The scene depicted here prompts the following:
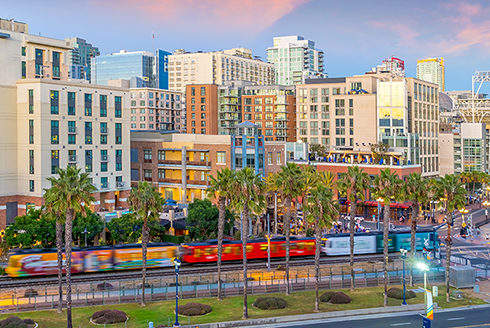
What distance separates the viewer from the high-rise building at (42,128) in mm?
86875

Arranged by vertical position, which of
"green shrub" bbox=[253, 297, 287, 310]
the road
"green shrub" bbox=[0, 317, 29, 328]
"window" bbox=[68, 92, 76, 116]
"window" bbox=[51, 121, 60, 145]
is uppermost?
"window" bbox=[68, 92, 76, 116]

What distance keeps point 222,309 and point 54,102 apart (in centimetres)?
5207

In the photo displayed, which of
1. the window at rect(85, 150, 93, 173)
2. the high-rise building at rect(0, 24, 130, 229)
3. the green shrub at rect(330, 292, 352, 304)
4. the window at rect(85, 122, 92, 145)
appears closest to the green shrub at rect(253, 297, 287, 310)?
the green shrub at rect(330, 292, 352, 304)

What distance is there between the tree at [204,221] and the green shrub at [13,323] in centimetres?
3898

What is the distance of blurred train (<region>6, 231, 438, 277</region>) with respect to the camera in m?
62.7

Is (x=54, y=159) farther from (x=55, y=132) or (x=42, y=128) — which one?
(x=42, y=128)

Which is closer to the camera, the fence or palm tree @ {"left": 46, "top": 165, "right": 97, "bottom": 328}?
palm tree @ {"left": 46, "top": 165, "right": 97, "bottom": 328}

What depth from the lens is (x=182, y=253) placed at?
69375 millimetres

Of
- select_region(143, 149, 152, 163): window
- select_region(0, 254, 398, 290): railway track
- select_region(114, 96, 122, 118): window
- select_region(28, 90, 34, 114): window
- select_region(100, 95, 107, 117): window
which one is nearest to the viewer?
select_region(0, 254, 398, 290): railway track

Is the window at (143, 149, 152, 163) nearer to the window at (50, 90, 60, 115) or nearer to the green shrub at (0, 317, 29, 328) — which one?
the window at (50, 90, 60, 115)

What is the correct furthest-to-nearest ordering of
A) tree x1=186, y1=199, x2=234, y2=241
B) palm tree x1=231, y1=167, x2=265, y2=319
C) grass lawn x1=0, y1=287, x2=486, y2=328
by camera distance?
tree x1=186, y1=199, x2=234, y2=241 → palm tree x1=231, y1=167, x2=265, y2=319 → grass lawn x1=0, y1=287, x2=486, y2=328

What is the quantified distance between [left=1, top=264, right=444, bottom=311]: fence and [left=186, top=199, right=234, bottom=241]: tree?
1795cm

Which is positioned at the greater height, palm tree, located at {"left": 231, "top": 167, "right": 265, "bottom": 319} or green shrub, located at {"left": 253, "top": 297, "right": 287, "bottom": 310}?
palm tree, located at {"left": 231, "top": 167, "right": 265, "bottom": 319}

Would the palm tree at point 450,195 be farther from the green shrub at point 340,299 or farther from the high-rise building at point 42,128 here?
the high-rise building at point 42,128
